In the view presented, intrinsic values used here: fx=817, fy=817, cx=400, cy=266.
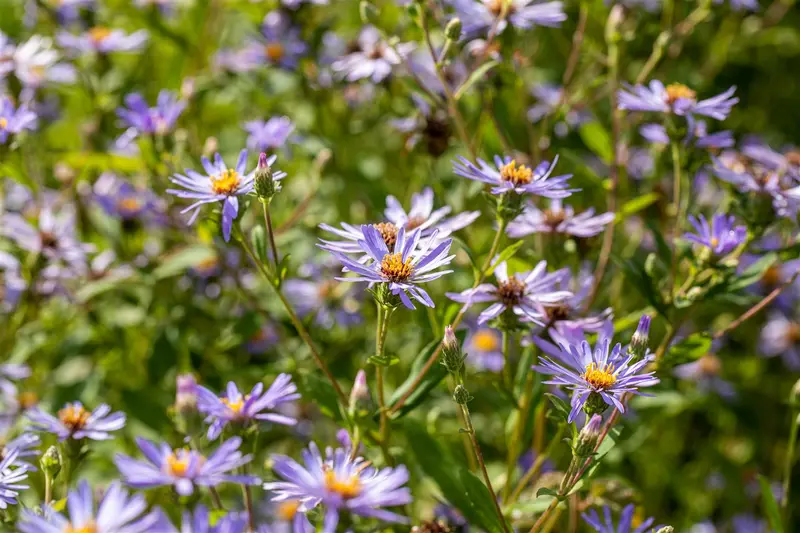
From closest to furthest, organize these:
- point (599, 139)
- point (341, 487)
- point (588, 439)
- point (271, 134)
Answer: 1. point (341, 487)
2. point (588, 439)
3. point (271, 134)
4. point (599, 139)

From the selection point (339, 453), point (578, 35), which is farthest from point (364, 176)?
point (339, 453)

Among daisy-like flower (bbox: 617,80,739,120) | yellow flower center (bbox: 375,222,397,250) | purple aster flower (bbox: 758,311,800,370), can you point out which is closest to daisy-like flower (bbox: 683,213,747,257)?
daisy-like flower (bbox: 617,80,739,120)

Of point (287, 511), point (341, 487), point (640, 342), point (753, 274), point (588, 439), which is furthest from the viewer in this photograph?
point (287, 511)

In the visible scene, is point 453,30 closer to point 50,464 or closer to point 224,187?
point 224,187

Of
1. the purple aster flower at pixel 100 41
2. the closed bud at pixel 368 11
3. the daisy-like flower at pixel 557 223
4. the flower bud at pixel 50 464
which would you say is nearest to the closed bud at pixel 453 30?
the closed bud at pixel 368 11

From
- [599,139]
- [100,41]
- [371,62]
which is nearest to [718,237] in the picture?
[599,139]
